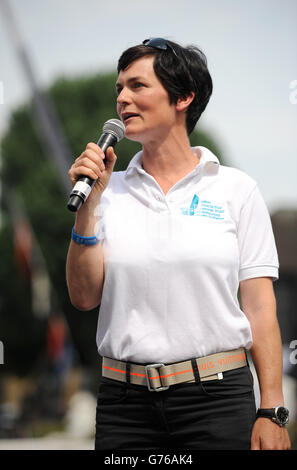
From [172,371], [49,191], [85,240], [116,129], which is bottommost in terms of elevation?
[172,371]

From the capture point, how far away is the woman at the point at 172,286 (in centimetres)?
276

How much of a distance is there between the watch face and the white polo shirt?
27 cm

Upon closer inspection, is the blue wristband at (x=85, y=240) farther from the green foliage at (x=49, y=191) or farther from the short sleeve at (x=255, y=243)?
the green foliage at (x=49, y=191)

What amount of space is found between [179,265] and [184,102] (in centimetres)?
73

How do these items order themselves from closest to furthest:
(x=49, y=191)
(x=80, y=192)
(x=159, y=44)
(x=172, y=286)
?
(x=80, y=192) < (x=172, y=286) < (x=159, y=44) < (x=49, y=191)

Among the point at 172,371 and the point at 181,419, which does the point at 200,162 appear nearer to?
the point at 172,371

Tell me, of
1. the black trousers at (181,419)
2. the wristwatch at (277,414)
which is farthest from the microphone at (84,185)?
the wristwatch at (277,414)

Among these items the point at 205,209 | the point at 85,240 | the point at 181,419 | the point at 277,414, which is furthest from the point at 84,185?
the point at 277,414

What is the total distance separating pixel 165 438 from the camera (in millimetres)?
2764

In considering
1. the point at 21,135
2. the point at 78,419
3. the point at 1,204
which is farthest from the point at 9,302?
the point at 78,419

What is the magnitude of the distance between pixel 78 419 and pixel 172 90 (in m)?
14.2

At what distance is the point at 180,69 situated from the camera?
302 cm

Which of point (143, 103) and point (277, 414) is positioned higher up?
point (143, 103)
